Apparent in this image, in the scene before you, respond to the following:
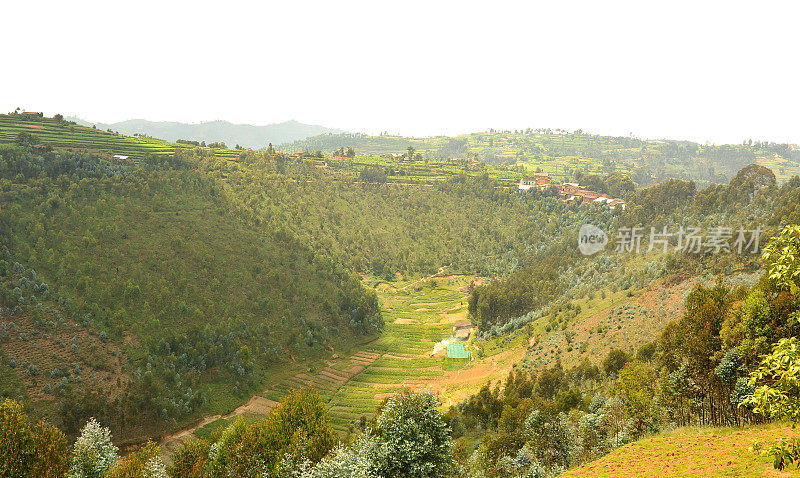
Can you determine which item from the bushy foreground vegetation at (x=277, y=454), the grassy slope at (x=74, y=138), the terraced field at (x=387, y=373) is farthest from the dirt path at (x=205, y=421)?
the grassy slope at (x=74, y=138)

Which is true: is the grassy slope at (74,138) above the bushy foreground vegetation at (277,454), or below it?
above

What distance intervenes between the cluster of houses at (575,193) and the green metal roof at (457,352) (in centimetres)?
6736

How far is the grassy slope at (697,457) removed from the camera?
20.2m

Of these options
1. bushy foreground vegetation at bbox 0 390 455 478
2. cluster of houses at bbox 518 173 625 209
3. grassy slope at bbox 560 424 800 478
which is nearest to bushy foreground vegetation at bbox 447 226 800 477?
grassy slope at bbox 560 424 800 478

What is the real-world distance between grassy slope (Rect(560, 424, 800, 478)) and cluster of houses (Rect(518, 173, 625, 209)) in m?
107

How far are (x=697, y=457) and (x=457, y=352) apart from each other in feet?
215

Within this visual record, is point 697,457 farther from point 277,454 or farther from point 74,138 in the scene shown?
point 74,138

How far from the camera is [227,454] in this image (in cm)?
3372

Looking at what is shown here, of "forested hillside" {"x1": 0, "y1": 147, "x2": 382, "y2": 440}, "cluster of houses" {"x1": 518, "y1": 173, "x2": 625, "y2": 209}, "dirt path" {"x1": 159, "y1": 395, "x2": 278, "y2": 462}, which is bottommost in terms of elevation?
"dirt path" {"x1": 159, "y1": 395, "x2": 278, "y2": 462}

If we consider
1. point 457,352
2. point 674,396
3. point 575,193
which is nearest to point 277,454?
point 674,396

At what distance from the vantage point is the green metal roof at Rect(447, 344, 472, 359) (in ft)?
284

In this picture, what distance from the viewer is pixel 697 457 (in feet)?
76.6

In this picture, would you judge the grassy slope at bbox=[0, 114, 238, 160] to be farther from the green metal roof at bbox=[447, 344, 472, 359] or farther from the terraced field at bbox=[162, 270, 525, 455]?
the green metal roof at bbox=[447, 344, 472, 359]

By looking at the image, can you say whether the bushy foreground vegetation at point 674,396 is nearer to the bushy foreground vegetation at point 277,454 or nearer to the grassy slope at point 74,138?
the bushy foreground vegetation at point 277,454
